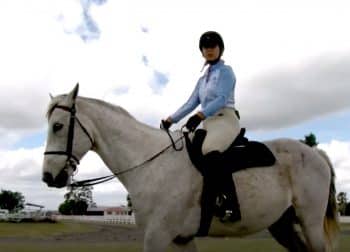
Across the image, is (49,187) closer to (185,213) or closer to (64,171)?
(64,171)

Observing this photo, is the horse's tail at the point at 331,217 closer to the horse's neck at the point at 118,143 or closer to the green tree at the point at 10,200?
the horse's neck at the point at 118,143

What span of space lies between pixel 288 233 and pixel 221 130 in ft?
6.51

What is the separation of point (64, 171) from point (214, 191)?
1731 millimetres

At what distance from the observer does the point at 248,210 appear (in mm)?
6164

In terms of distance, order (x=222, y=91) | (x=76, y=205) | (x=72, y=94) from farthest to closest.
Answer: (x=76, y=205)
(x=222, y=91)
(x=72, y=94)

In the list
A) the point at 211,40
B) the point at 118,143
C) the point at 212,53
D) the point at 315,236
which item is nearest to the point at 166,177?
the point at 118,143

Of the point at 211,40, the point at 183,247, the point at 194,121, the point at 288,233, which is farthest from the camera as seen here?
the point at 288,233

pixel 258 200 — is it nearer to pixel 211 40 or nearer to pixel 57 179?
pixel 211 40

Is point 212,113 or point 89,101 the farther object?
point 212,113

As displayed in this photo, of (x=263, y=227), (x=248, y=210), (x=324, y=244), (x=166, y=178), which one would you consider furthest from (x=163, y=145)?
(x=324, y=244)

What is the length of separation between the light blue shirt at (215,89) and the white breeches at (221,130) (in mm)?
134

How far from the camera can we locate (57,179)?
5.51m

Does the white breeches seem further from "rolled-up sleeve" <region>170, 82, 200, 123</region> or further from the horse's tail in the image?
the horse's tail

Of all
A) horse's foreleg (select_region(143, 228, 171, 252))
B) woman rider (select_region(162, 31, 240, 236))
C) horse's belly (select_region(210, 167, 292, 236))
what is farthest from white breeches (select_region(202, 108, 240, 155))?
horse's foreleg (select_region(143, 228, 171, 252))
